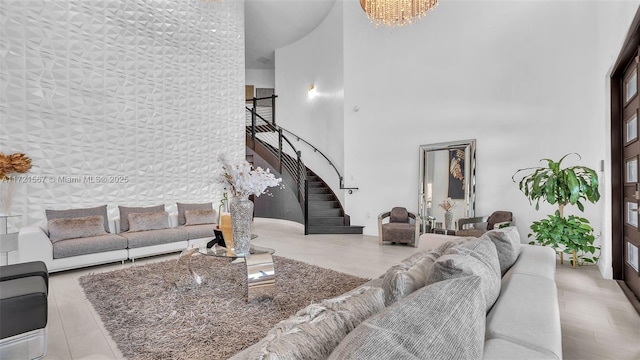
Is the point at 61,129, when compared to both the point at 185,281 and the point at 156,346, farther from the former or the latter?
the point at 156,346

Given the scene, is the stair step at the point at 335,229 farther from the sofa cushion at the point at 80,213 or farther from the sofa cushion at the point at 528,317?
the sofa cushion at the point at 528,317

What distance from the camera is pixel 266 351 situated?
0.69 m

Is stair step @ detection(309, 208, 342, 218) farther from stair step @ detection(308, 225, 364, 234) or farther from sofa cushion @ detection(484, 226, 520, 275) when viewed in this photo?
sofa cushion @ detection(484, 226, 520, 275)

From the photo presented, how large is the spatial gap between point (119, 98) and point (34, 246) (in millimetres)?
2565

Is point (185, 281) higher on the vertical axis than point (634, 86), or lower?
lower

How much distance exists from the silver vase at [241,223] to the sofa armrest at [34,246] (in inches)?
102

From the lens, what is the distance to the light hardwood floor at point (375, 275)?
221cm

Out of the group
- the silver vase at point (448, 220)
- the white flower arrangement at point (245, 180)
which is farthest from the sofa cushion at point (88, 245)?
the silver vase at point (448, 220)

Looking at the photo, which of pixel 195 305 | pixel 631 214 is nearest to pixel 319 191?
pixel 195 305

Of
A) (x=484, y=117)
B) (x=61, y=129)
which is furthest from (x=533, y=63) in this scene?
(x=61, y=129)

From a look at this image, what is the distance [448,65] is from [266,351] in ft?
21.0

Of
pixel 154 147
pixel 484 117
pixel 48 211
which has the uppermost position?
pixel 484 117

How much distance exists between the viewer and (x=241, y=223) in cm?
312

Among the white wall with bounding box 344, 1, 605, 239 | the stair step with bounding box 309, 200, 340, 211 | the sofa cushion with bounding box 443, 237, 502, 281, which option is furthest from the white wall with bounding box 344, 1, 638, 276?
the sofa cushion with bounding box 443, 237, 502, 281
